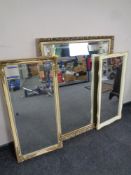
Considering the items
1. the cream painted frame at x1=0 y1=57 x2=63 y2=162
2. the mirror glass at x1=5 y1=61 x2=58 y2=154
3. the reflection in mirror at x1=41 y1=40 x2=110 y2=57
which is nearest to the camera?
the cream painted frame at x1=0 y1=57 x2=63 y2=162

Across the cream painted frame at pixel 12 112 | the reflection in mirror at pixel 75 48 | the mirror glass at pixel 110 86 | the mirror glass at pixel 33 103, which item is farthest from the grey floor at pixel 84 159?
the reflection in mirror at pixel 75 48

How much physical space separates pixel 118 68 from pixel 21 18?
152 centimetres

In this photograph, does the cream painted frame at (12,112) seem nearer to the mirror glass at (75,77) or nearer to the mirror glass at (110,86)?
the mirror glass at (75,77)

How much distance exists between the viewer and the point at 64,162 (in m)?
1.79

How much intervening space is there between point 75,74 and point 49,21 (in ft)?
2.37

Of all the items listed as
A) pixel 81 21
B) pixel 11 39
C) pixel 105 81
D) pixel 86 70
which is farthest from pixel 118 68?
pixel 11 39

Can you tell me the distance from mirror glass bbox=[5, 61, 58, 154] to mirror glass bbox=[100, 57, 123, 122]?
0.84 meters

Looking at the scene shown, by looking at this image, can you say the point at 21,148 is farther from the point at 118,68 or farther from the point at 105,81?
the point at 118,68

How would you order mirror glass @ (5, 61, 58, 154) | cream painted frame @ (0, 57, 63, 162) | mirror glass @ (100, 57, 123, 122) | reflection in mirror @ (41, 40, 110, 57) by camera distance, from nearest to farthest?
cream painted frame @ (0, 57, 63, 162) < mirror glass @ (5, 61, 58, 154) < reflection in mirror @ (41, 40, 110, 57) < mirror glass @ (100, 57, 123, 122)

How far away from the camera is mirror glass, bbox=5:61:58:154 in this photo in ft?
5.50

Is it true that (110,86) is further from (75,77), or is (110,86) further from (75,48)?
(75,48)

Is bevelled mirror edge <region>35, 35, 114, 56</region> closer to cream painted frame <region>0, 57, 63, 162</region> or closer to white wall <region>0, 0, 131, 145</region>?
white wall <region>0, 0, 131, 145</region>

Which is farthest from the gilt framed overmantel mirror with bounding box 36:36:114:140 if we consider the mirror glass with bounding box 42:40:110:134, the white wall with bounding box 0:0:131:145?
the white wall with bounding box 0:0:131:145

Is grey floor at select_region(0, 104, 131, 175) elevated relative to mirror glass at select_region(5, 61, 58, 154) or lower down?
lower down
